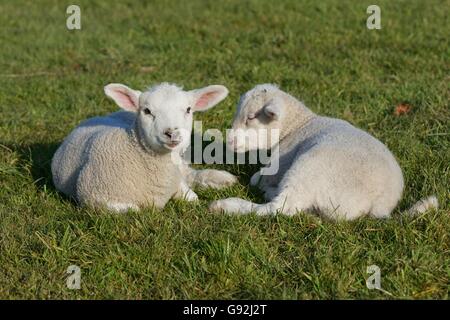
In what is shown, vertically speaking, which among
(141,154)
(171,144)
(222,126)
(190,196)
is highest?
(171,144)

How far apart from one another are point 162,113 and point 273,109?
109 centimetres

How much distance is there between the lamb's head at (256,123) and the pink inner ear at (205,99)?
51cm

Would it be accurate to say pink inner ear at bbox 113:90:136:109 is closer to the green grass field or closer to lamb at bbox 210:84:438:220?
the green grass field

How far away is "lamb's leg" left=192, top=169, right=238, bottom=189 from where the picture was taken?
5543 mm

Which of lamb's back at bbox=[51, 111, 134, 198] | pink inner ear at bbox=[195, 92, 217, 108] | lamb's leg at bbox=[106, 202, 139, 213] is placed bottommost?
lamb's leg at bbox=[106, 202, 139, 213]

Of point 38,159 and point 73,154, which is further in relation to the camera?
point 38,159

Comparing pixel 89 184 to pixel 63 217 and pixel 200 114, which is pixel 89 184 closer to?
pixel 63 217

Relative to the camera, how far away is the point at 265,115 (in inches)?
225

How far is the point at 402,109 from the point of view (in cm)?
701

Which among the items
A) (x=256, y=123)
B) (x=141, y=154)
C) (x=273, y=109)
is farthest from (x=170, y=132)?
(x=256, y=123)

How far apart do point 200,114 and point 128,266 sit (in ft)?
10.6

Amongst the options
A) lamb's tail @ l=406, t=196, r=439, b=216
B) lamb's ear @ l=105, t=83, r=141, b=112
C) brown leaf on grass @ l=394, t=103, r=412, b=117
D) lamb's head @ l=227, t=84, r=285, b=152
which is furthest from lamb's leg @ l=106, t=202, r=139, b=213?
brown leaf on grass @ l=394, t=103, r=412, b=117

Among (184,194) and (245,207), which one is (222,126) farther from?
(245,207)

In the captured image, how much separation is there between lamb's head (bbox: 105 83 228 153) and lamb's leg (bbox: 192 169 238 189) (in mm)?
693
